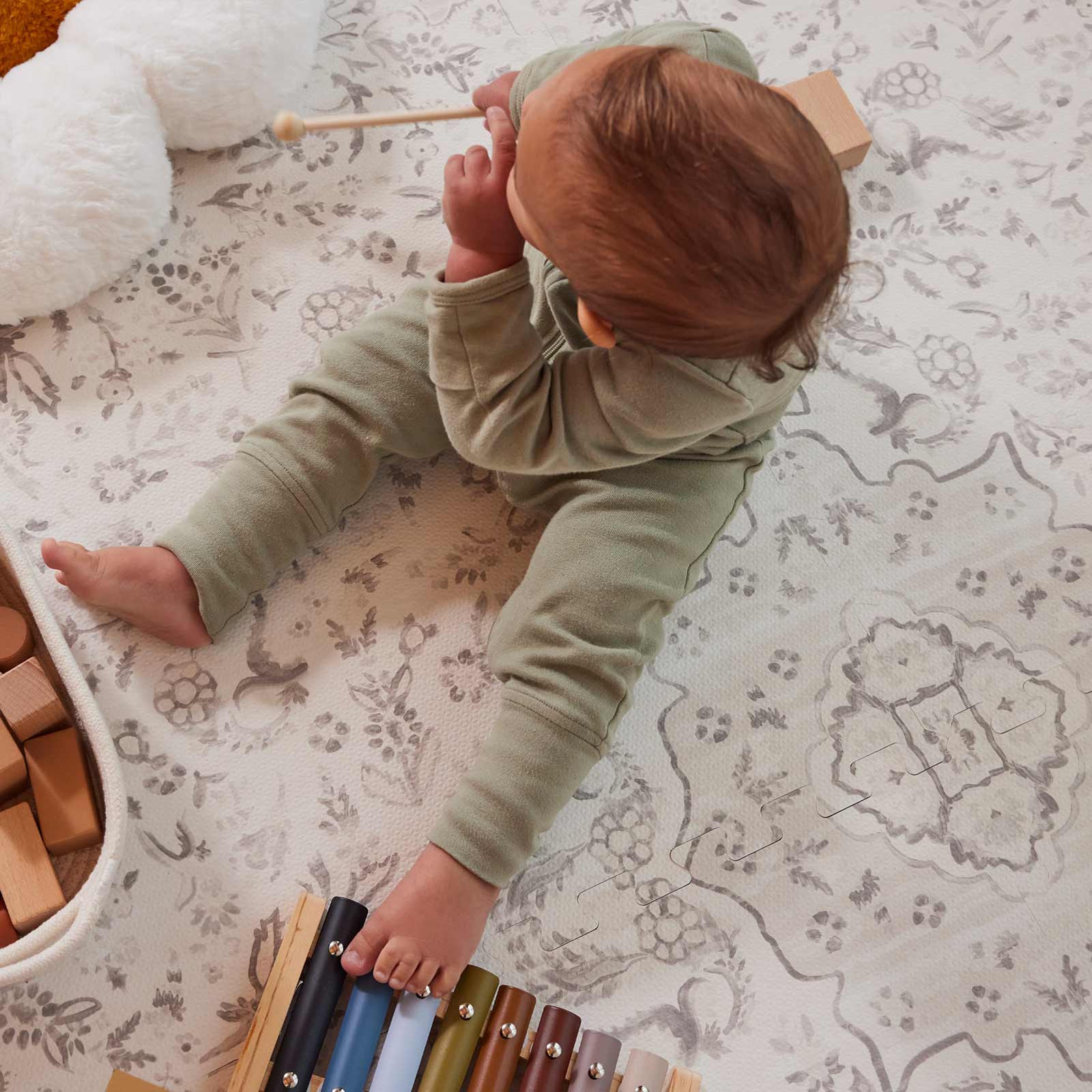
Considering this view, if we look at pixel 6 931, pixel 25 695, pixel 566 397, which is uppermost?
pixel 566 397

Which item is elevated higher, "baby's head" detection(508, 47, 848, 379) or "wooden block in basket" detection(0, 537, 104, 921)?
"baby's head" detection(508, 47, 848, 379)

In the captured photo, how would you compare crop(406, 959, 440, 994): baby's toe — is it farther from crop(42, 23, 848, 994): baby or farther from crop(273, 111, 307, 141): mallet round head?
crop(273, 111, 307, 141): mallet round head

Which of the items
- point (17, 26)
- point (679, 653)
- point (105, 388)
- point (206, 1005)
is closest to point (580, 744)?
point (679, 653)

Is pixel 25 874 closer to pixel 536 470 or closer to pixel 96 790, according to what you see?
pixel 96 790

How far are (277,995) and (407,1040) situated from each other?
94 millimetres

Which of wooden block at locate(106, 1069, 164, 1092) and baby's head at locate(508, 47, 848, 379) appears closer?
baby's head at locate(508, 47, 848, 379)

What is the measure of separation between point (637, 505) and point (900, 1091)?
0.46 meters

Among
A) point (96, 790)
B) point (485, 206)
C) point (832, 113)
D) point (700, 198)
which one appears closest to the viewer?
point (700, 198)

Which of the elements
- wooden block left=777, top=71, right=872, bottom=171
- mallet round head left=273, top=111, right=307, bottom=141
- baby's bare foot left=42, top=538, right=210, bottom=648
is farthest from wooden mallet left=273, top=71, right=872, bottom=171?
baby's bare foot left=42, top=538, right=210, bottom=648

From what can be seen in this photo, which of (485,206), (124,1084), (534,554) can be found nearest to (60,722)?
(124,1084)

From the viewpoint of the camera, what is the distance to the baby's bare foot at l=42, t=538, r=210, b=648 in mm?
764

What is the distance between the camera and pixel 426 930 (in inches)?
28.3

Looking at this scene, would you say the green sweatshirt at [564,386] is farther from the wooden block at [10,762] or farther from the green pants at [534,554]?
the wooden block at [10,762]

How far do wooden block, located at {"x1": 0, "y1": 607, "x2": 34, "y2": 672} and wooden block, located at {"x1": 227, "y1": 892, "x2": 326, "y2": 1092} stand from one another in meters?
0.26
